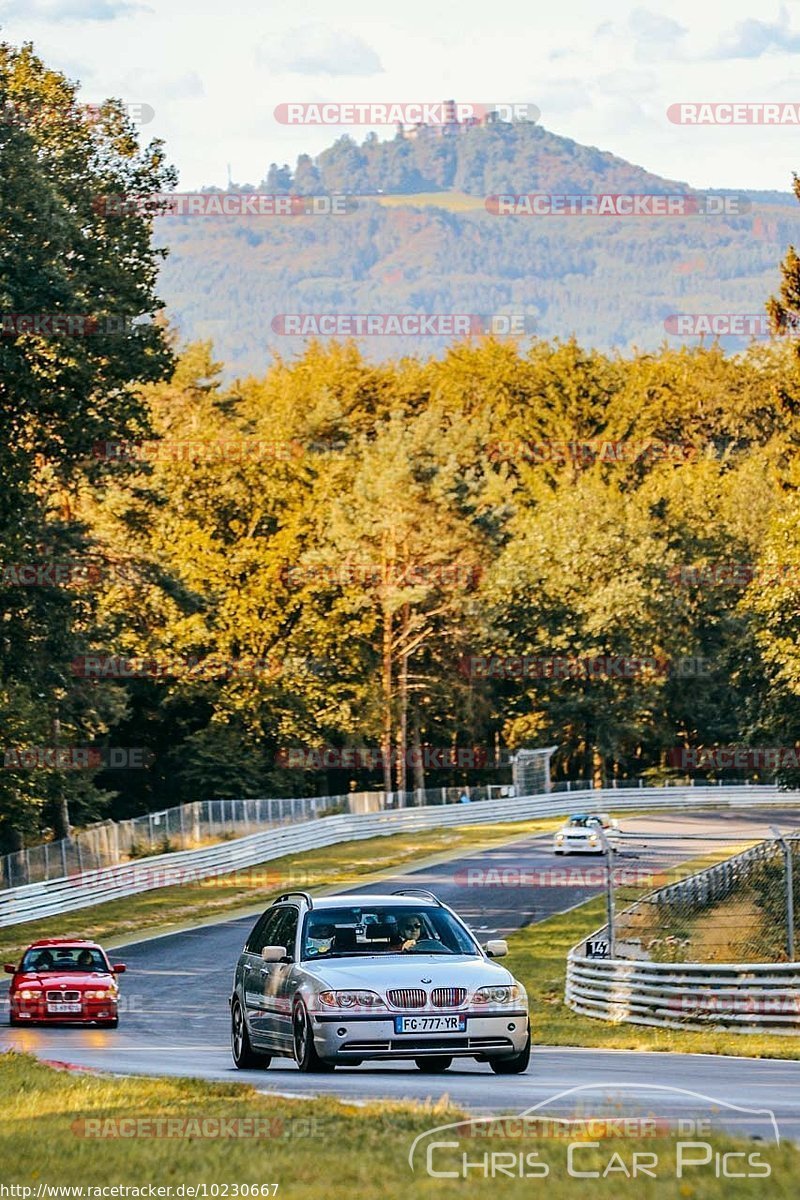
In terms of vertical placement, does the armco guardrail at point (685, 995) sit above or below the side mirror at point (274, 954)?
below

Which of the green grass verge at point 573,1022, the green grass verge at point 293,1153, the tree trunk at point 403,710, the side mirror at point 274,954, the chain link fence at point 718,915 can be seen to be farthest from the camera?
the tree trunk at point 403,710

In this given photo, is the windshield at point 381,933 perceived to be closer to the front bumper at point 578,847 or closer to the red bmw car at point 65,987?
the red bmw car at point 65,987

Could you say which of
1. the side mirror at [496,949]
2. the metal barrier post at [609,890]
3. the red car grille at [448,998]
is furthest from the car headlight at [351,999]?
the metal barrier post at [609,890]

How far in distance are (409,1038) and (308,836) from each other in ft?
162

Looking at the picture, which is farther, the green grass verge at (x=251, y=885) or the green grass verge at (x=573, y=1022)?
the green grass verge at (x=251, y=885)

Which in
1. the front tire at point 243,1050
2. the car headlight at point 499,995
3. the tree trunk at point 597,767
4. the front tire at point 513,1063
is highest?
the car headlight at point 499,995

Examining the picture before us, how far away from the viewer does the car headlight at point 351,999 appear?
1491 centimetres

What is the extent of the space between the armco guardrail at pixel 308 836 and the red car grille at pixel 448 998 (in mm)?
30607

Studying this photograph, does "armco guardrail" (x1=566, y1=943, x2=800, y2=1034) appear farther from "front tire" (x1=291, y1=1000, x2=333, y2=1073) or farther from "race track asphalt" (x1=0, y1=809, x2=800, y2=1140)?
"front tire" (x1=291, y1=1000, x2=333, y2=1073)

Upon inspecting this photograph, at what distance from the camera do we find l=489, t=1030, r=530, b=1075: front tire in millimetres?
15227

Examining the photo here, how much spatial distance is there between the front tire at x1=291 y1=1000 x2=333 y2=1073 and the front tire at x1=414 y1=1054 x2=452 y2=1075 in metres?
0.75

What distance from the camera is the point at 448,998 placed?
14.8m

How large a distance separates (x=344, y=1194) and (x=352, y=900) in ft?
25.9

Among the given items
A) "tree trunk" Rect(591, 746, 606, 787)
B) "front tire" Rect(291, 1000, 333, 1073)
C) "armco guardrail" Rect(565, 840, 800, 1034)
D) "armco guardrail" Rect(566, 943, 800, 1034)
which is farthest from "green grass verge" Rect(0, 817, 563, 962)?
"front tire" Rect(291, 1000, 333, 1073)
